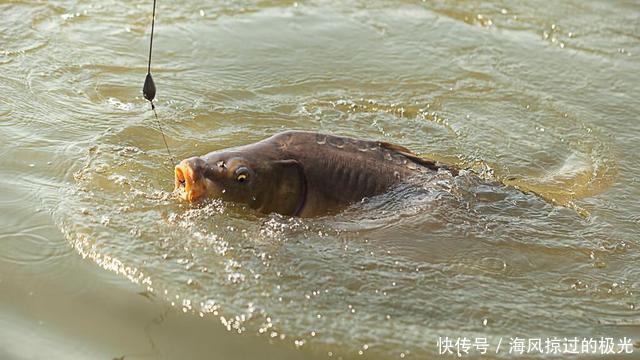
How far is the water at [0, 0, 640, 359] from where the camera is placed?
3768mm

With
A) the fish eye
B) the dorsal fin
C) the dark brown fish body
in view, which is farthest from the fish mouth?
the dorsal fin

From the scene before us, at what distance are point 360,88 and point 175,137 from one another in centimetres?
165

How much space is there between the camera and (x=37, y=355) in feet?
11.3

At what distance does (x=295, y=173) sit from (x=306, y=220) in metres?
0.24

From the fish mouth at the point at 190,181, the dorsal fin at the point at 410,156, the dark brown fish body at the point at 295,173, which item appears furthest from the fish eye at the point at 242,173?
the dorsal fin at the point at 410,156

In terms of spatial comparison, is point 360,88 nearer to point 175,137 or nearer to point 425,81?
point 425,81

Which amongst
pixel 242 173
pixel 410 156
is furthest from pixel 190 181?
pixel 410 156

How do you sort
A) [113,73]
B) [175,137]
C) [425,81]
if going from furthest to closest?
[425,81]
[113,73]
[175,137]

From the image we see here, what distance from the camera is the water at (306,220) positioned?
3768 mm

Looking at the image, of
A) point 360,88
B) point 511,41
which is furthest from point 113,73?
point 511,41

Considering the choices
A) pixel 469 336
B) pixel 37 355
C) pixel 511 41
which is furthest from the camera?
pixel 511 41

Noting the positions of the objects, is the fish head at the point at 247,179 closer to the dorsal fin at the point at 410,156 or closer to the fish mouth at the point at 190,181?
the fish mouth at the point at 190,181

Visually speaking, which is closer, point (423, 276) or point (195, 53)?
point (423, 276)

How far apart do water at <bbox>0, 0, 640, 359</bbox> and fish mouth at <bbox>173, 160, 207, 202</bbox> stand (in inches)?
3.6
